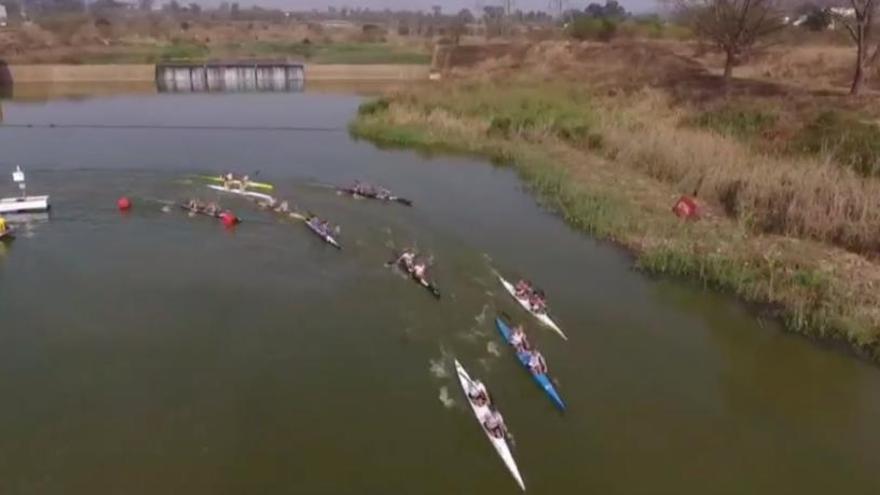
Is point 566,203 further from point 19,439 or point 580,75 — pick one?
point 580,75

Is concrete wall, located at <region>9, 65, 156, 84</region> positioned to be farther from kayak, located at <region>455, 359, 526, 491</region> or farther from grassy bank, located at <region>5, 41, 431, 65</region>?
kayak, located at <region>455, 359, 526, 491</region>

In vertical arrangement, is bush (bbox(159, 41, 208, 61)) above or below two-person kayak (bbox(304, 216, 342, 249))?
above

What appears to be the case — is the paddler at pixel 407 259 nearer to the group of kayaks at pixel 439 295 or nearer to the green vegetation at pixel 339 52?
the group of kayaks at pixel 439 295

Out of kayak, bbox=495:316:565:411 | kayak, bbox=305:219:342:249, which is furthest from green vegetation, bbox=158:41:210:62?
kayak, bbox=495:316:565:411

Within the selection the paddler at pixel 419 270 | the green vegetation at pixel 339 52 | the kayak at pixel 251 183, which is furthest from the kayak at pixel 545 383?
the green vegetation at pixel 339 52

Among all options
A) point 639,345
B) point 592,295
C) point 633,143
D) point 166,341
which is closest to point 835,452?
point 639,345

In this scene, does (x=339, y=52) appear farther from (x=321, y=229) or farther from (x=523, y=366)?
(x=523, y=366)
